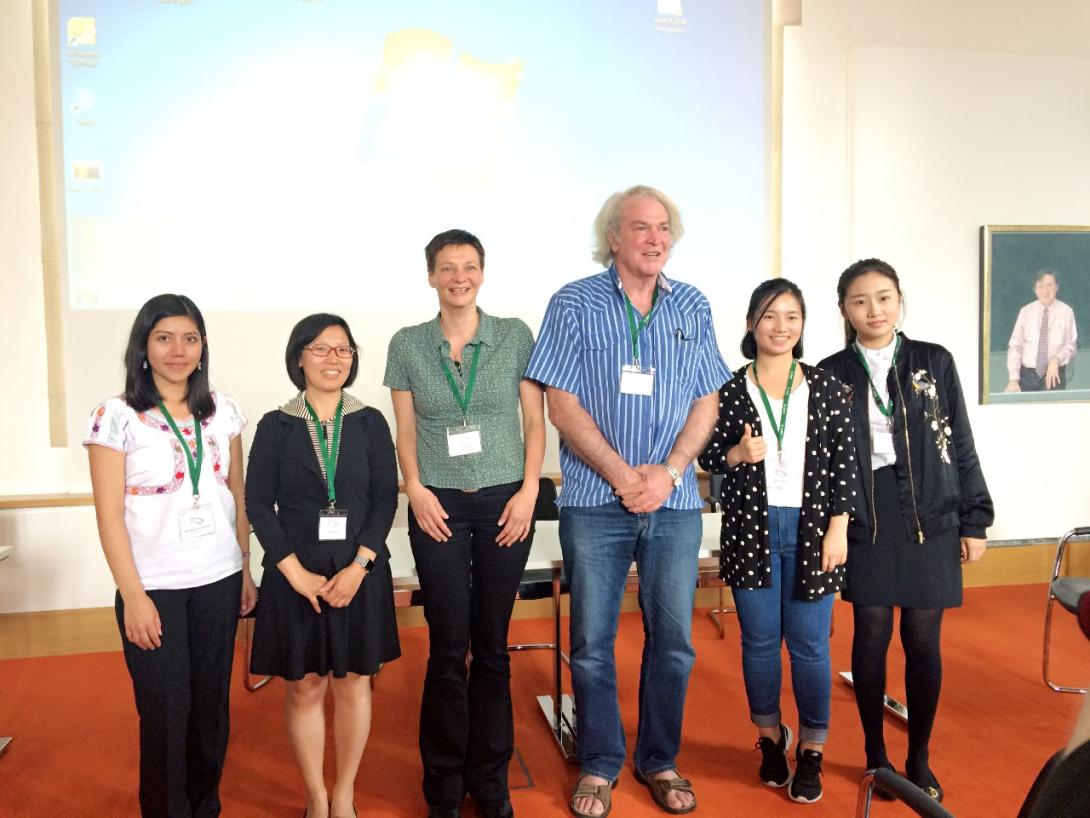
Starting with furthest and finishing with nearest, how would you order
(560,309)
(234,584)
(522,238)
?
1. (522,238)
2. (560,309)
3. (234,584)

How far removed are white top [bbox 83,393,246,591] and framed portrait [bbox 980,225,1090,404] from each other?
13.5 ft

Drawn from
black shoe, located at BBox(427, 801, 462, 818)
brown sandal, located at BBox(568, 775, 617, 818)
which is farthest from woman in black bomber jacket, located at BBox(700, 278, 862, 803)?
black shoe, located at BBox(427, 801, 462, 818)

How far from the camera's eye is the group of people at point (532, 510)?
6.30 ft

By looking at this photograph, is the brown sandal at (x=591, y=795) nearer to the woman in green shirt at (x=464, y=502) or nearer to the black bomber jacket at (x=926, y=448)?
the woman in green shirt at (x=464, y=502)

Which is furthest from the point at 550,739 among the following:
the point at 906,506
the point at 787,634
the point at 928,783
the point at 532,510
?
the point at 906,506

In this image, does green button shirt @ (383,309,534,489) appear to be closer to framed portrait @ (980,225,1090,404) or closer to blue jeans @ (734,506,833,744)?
blue jeans @ (734,506,833,744)

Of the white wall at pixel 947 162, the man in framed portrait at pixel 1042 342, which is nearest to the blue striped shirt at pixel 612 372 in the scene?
the white wall at pixel 947 162

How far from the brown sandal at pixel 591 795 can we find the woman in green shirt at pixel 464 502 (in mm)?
185

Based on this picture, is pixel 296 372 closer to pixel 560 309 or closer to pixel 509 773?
pixel 560 309

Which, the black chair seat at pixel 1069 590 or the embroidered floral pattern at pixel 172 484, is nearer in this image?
the embroidered floral pattern at pixel 172 484

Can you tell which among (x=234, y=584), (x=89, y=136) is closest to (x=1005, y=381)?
(x=234, y=584)

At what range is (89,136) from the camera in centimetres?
352

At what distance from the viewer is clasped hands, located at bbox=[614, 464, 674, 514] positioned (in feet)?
7.06

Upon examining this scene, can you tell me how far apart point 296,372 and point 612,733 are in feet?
4.38
